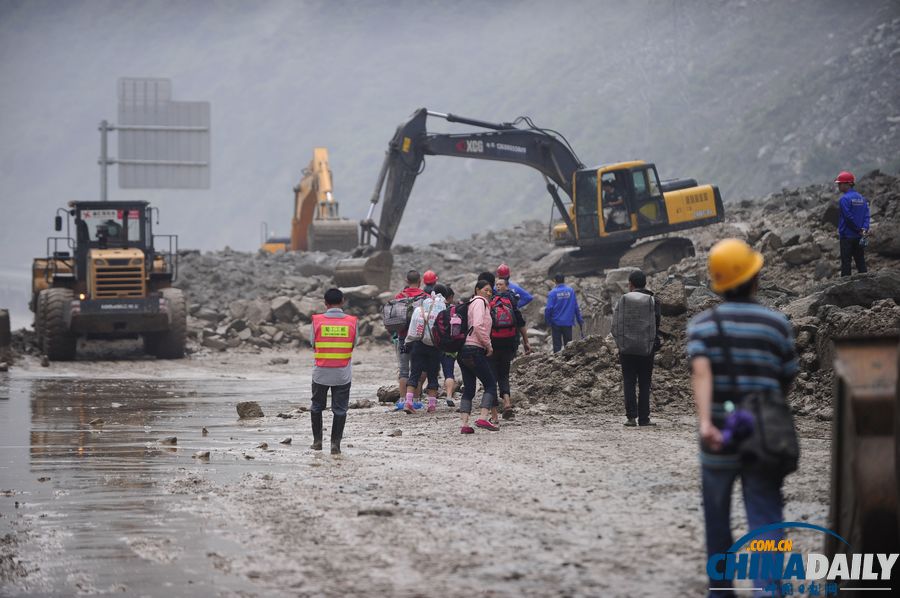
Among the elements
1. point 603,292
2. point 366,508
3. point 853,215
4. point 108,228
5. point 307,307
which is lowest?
point 366,508

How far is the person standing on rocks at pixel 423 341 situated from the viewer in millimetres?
14367

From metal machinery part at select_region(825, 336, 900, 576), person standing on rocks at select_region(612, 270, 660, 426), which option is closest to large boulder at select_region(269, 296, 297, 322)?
person standing on rocks at select_region(612, 270, 660, 426)

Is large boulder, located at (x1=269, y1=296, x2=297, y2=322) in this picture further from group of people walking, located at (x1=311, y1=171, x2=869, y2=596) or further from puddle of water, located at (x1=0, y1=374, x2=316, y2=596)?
group of people walking, located at (x1=311, y1=171, x2=869, y2=596)

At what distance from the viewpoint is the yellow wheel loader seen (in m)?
25.0

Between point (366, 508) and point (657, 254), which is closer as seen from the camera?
point (366, 508)

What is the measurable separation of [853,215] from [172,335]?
15004mm

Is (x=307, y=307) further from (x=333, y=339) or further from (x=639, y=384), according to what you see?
(x=333, y=339)

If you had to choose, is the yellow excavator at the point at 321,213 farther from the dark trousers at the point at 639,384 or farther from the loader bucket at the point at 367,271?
the dark trousers at the point at 639,384

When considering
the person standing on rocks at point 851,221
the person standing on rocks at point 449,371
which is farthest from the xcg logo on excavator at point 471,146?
the person standing on rocks at point 449,371

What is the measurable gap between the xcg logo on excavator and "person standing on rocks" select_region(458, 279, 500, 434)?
55.1ft

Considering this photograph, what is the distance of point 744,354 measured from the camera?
534 centimetres

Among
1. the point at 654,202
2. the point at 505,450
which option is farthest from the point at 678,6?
the point at 505,450

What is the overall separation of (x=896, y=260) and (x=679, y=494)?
14164 mm

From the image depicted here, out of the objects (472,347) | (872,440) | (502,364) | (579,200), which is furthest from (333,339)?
(579,200)
